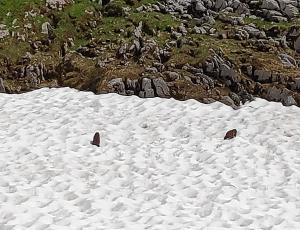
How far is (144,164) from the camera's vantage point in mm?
15281

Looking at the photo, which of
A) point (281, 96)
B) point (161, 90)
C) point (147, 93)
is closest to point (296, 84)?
point (281, 96)

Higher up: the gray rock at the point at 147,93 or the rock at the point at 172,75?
the rock at the point at 172,75

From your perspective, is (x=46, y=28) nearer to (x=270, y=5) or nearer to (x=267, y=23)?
(x=267, y=23)

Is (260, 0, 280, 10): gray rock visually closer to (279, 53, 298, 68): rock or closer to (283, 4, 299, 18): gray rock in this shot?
(283, 4, 299, 18): gray rock

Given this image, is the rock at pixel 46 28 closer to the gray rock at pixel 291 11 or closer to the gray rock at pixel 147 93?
the gray rock at pixel 147 93

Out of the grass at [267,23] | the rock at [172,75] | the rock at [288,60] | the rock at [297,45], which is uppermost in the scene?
the grass at [267,23]

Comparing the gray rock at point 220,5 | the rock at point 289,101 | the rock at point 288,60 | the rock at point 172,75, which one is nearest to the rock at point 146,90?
the rock at point 172,75

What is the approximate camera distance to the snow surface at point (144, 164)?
1271 centimetres

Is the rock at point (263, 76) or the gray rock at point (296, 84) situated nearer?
the gray rock at point (296, 84)

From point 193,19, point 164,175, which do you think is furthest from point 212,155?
point 193,19

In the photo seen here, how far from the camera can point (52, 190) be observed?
13.8m

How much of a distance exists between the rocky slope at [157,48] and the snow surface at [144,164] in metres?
1.00

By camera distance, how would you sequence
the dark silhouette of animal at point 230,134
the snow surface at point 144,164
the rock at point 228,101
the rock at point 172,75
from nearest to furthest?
the snow surface at point 144,164 → the dark silhouette of animal at point 230,134 → the rock at point 228,101 → the rock at point 172,75

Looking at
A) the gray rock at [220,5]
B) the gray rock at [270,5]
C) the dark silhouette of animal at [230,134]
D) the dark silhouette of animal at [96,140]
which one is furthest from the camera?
the gray rock at [220,5]
